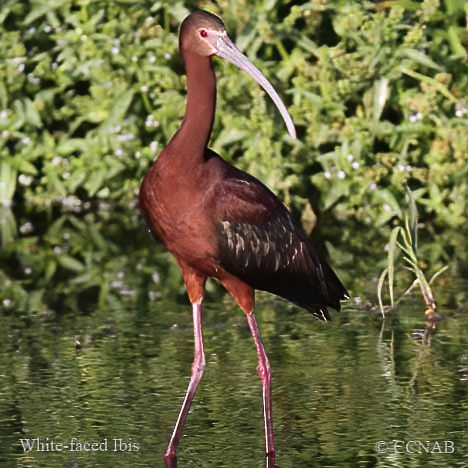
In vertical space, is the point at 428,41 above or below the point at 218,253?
above

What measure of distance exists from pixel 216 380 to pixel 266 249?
42.4 inches

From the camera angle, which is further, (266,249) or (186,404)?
(266,249)

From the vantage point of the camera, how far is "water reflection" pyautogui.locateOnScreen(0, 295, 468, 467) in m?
6.62

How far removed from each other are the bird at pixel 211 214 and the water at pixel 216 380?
24 centimetres

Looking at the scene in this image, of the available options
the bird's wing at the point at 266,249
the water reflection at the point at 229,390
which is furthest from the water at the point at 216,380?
the bird's wing at the point at 266,249

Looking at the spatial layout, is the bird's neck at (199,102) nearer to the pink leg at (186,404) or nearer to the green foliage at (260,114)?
the pink leg at (186,404)

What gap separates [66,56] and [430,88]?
3.42 m

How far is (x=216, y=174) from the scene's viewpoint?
6742 millimetres

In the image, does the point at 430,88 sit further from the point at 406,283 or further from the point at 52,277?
the point at 52,277

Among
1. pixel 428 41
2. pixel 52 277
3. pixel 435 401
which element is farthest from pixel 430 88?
pixel 435 401

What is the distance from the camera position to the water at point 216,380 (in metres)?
6.64

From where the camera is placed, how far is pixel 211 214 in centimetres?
663

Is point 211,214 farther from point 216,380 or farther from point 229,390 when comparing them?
point 216,380

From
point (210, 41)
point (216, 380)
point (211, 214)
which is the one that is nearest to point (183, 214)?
point (211, 214)
